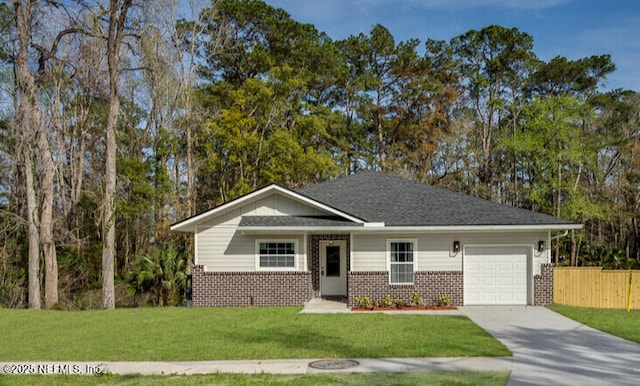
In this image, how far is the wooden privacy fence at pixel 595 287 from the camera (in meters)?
15.3

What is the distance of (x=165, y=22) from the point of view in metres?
26.9

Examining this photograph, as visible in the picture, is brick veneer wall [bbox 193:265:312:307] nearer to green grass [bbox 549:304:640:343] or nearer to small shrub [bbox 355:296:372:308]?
small shrub [bbox 355:296:372:308]

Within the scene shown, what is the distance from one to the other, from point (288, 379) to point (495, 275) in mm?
10149

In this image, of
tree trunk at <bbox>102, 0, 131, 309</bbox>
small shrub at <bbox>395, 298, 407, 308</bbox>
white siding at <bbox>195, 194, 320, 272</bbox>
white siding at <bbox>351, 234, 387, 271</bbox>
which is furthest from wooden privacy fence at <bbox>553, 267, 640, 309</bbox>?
tree trunk at <bbox>102, 0, 131, 309</bbox>

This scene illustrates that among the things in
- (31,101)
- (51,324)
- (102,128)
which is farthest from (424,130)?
(51,324)

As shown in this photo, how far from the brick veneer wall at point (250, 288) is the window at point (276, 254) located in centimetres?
27

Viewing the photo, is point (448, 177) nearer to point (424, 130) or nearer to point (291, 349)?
point (424, 130)

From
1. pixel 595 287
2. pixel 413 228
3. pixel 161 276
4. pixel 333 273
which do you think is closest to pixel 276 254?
pixel 333 273

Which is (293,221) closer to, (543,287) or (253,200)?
(253,200)

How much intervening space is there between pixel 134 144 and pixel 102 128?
1.96 metres

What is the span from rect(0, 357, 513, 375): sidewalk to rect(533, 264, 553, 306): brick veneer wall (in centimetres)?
766

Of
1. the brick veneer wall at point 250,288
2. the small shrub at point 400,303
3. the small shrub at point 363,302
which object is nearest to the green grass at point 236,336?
the brick veneer wall at point 250,288

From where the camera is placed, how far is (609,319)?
12.9 meters

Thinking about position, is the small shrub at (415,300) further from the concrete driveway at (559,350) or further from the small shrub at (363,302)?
the concrete driveway at (559,350)
